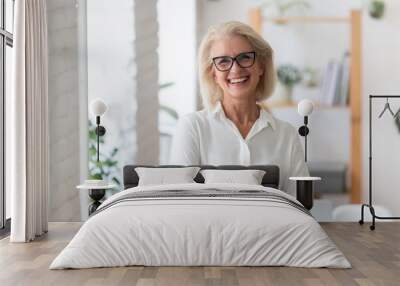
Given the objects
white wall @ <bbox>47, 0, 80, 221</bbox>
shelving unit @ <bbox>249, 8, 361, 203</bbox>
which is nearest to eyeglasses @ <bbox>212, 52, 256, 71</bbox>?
shelving unit @ <bbox>249, 8, 361, 203</bbox>

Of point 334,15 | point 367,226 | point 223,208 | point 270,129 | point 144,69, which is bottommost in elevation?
point 367,226

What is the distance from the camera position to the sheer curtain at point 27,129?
222 inches

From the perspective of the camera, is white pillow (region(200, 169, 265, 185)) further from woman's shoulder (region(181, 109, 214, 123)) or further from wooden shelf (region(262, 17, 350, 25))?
wooden shelf (region(262, 17, 350, 25))

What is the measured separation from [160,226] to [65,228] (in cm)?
255

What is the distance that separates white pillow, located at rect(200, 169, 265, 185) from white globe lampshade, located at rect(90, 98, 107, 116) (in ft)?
4.38

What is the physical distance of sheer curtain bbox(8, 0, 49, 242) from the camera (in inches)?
222

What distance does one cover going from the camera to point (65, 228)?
6.63 meters

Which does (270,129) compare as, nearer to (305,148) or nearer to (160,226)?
(305,148)

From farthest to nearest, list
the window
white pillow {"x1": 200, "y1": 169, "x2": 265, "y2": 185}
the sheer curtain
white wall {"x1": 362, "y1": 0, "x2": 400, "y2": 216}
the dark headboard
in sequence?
white wall {"x1": 362, "y1": 0, "x2": 400, "y2": 216}
the dark headboard
the window
white pillow {"x1": 200, "y1": 169, "x2": 265, "y2": 185}
the sheer curtain

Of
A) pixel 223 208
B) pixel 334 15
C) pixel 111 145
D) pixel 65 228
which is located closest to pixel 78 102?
pixel 111 145

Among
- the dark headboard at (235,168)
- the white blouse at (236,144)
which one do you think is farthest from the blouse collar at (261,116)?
the dark headboard at (235,168)

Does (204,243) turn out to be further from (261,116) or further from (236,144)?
(261,116)

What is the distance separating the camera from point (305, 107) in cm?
675

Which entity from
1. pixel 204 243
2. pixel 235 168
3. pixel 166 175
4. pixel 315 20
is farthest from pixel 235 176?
pixel 315 20
